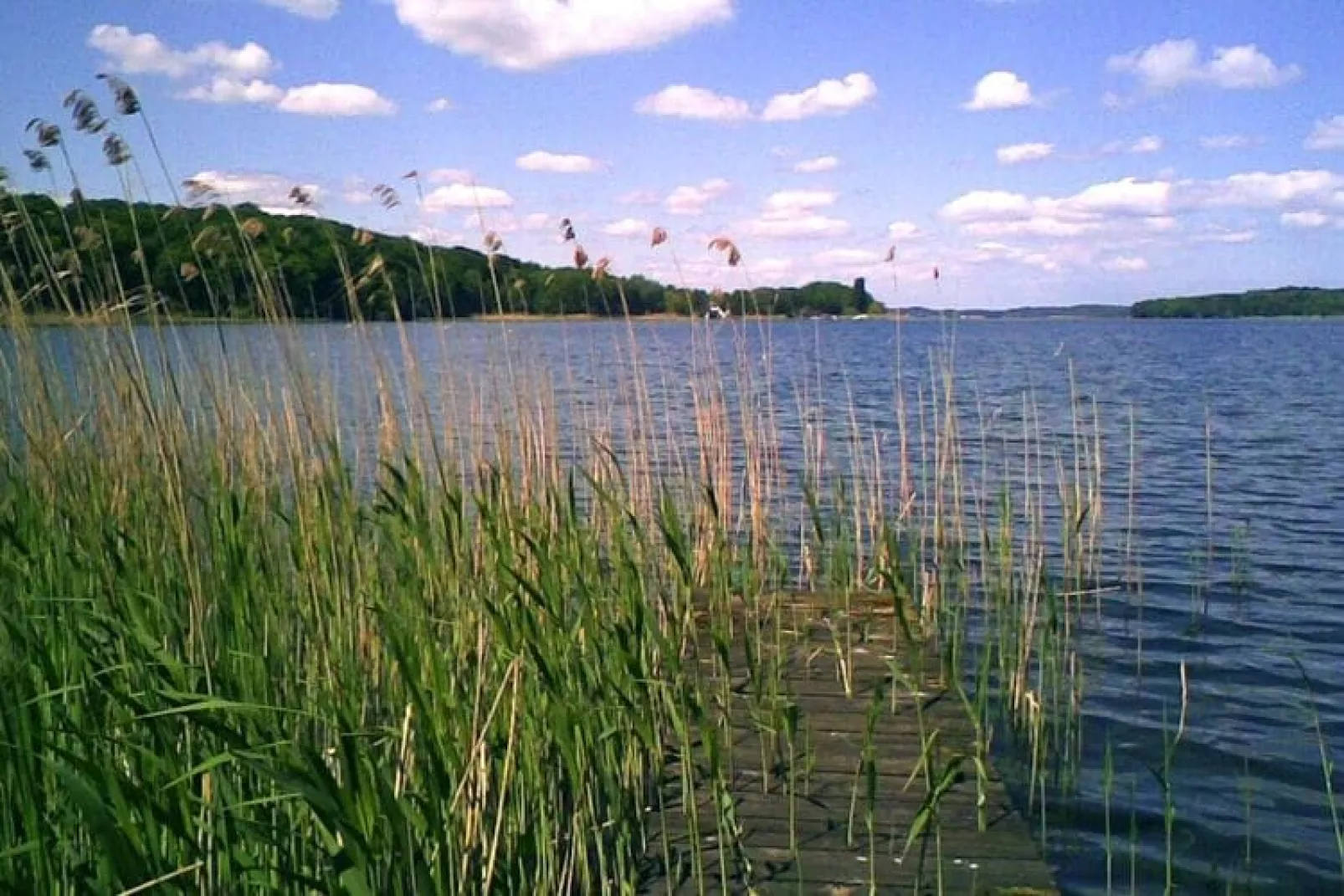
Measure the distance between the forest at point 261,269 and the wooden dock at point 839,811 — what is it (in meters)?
1.76

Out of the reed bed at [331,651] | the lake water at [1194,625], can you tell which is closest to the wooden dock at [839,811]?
the reed bed at [331,651]

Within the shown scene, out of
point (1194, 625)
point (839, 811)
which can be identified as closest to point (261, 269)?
point (839, 811)

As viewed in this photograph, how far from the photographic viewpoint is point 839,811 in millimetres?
3254

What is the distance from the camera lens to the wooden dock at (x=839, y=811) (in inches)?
111

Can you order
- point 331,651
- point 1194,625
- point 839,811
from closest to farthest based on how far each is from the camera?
point 331,651, point 839,811, point 1194,625

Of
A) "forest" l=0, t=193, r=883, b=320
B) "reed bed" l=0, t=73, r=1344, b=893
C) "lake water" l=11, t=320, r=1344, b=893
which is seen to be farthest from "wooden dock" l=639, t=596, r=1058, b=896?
"forest" l=0, t=193, r=883, b=320

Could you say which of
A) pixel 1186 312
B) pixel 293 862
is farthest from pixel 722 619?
pixel 1186 312

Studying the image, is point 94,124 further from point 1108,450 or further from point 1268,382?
point 1268,382

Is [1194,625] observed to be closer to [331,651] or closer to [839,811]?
[839,811]

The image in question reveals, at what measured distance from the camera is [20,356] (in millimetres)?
3232

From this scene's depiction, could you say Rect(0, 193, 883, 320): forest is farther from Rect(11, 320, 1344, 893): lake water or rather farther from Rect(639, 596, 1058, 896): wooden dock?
Rect(639, 596, 1058, 896): wooden dock

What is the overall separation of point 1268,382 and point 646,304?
19.4m

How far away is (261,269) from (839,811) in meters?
2.23

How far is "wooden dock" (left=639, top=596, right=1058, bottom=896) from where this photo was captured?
2818mm
